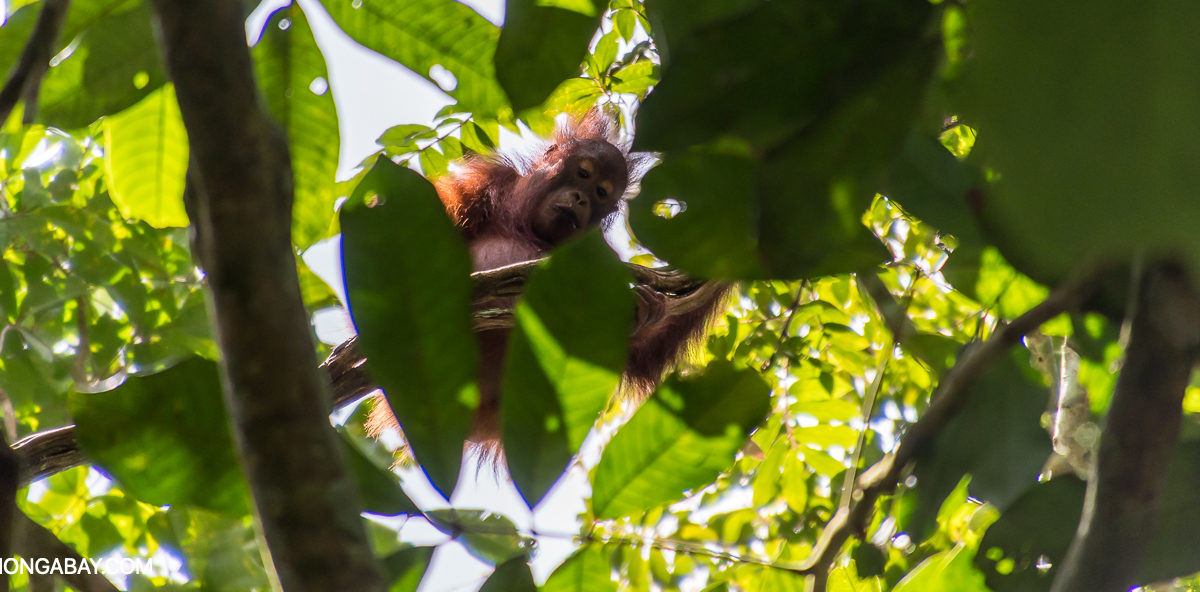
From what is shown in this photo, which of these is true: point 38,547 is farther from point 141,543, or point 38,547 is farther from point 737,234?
point 141,543

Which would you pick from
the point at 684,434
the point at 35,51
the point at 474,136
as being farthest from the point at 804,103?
the point at 474,136

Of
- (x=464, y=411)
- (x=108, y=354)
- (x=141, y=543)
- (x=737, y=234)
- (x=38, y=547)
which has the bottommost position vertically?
(x=141, y=543)

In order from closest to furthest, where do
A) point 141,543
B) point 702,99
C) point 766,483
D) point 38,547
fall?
point 702,99
point 38,547
point 766,483
point 141,543

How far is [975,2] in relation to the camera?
332mm

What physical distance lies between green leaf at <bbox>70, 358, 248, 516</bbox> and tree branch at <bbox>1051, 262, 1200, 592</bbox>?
660 millimetres

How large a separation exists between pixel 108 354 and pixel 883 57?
3.19m

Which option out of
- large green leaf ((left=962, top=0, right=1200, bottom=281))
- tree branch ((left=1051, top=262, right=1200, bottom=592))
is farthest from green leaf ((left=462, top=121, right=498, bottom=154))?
large green leaf ((left=962, top=0, right=1200, bottom=281))

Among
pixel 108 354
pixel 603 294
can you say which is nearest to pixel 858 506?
pixel 603 294

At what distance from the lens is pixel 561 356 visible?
A: 73cm

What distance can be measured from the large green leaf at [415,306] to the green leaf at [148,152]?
0.90 meters

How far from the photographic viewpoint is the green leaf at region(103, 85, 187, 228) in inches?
57.5

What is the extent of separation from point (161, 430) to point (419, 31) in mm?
732

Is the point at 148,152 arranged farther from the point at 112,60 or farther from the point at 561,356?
the point at 561,356

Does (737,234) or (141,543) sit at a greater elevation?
(737,234)
